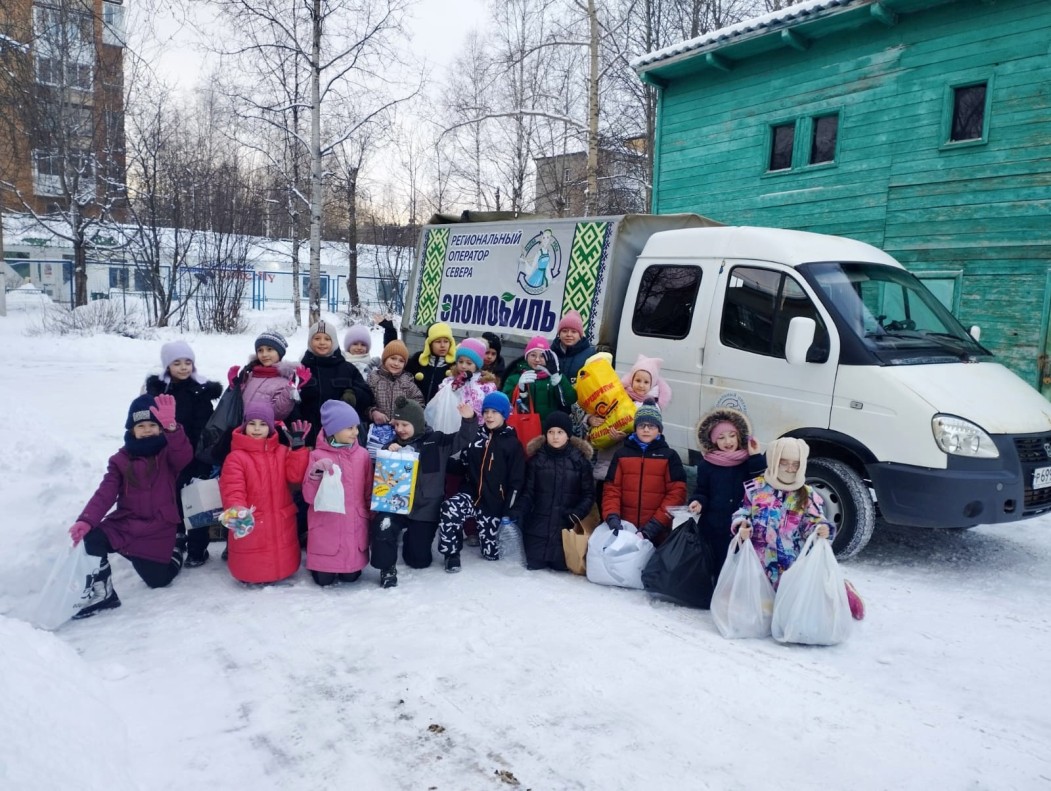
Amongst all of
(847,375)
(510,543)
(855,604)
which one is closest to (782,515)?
(855,604)

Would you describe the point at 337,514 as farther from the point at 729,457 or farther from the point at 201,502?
the point at 729,457

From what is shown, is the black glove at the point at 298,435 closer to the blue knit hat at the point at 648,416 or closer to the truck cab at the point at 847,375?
the blue knit hat at the point at 648,416

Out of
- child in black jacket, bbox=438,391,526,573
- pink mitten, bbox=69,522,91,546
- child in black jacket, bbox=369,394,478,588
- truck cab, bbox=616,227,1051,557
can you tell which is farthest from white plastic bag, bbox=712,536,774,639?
pink mitten, bbox=69,522,91,546

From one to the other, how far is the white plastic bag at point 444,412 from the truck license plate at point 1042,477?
3.71 meters

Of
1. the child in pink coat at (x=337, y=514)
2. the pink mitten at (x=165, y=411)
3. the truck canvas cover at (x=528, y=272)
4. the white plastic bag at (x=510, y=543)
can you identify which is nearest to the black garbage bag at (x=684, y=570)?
the white plastic bag at (x=510, y=543)

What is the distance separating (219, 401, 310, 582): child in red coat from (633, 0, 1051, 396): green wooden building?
9.04m

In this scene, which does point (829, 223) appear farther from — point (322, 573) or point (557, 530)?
point (322, 573)

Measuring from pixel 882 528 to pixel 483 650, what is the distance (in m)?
3.80

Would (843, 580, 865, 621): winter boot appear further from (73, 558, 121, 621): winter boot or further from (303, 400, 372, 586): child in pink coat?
(73, 558, 121, 621): winter boot

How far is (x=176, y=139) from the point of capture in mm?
20359

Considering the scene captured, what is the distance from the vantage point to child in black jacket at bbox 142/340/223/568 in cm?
470

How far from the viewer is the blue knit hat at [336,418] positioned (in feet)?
14.4

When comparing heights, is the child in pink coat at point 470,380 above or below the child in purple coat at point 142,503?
above

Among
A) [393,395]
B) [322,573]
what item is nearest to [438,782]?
[322,573]
